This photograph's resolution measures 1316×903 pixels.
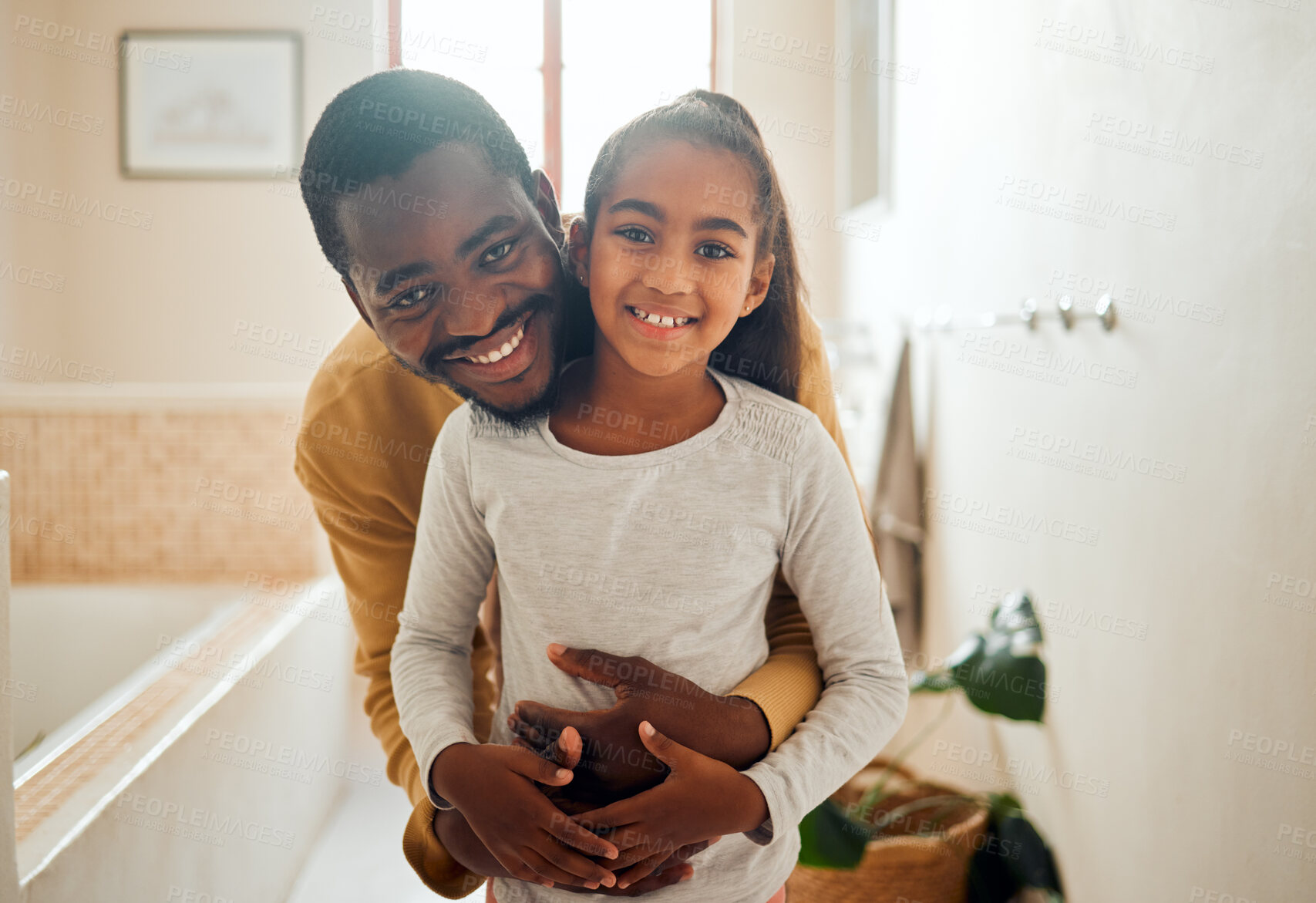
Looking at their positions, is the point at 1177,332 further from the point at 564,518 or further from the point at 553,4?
the point at 553,4

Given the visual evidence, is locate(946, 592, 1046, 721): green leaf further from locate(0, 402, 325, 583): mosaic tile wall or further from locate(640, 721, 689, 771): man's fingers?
locate(0, 402, 325, 583): mosaic tile wall

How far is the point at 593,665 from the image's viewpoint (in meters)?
0.67

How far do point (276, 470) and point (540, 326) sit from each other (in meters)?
2.13

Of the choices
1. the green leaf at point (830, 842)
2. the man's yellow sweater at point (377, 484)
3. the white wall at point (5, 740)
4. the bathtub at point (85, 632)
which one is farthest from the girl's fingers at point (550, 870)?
the bathtub at point (85, 632)

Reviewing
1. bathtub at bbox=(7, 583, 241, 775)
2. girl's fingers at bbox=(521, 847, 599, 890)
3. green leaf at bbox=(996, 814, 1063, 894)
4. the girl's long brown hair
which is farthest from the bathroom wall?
girl's fingers at bbox=(521, 847, 599, 890)

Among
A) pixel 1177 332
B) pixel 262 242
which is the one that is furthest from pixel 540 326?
pixel 262 242

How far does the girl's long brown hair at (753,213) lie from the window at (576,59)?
9.57ft

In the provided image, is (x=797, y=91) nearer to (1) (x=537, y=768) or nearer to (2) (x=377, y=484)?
(2) (x=377, y=484)

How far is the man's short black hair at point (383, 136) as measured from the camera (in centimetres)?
68

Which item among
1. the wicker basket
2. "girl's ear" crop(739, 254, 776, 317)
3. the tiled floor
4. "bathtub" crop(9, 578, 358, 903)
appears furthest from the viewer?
the tiled floor

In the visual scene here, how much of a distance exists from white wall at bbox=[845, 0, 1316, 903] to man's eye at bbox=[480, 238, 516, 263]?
2.27 ft

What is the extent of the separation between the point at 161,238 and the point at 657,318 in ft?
10.2

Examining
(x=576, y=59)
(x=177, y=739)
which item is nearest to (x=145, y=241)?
(x=576, y=59)

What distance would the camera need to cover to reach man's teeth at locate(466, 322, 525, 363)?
2.33 ft
